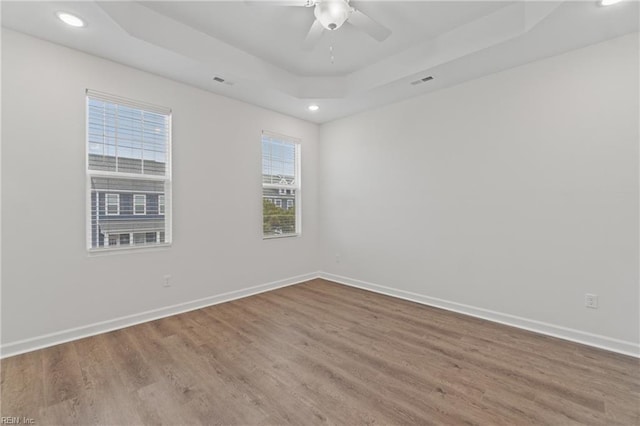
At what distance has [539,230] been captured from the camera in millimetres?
2807

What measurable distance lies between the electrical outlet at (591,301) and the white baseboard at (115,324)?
3586 mm

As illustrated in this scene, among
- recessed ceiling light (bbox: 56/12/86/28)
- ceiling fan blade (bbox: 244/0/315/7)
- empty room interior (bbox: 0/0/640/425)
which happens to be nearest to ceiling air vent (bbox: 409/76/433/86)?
empty room interior (bbox: 0/0/640/425)

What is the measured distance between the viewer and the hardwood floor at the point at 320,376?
167 centimetres

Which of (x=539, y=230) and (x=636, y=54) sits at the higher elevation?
(x=636, y=54)

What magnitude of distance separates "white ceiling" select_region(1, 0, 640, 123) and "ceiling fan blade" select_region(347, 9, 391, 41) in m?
0.32

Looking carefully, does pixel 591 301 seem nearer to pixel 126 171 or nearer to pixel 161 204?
pixel 161 204

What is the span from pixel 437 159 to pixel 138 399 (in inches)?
145

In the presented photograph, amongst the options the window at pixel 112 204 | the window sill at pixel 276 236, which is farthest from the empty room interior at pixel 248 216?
the window sill at pixel 276 236

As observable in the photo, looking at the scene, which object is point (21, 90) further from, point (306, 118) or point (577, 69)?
point (577, 69)

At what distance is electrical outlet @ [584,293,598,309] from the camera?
8.29 feet

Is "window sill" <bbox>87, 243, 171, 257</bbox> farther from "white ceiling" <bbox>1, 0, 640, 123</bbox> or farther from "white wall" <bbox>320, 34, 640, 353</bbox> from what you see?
"white wall" <bbox>320, 34, 640, 353</bbox>

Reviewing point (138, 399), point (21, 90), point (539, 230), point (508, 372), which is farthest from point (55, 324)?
point (539, 230)

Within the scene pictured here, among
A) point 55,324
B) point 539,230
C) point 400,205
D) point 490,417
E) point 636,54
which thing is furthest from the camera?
point 400,205

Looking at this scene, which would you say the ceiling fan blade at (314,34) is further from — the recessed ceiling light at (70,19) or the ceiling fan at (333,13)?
the recessed ceiling light at (70,19)
